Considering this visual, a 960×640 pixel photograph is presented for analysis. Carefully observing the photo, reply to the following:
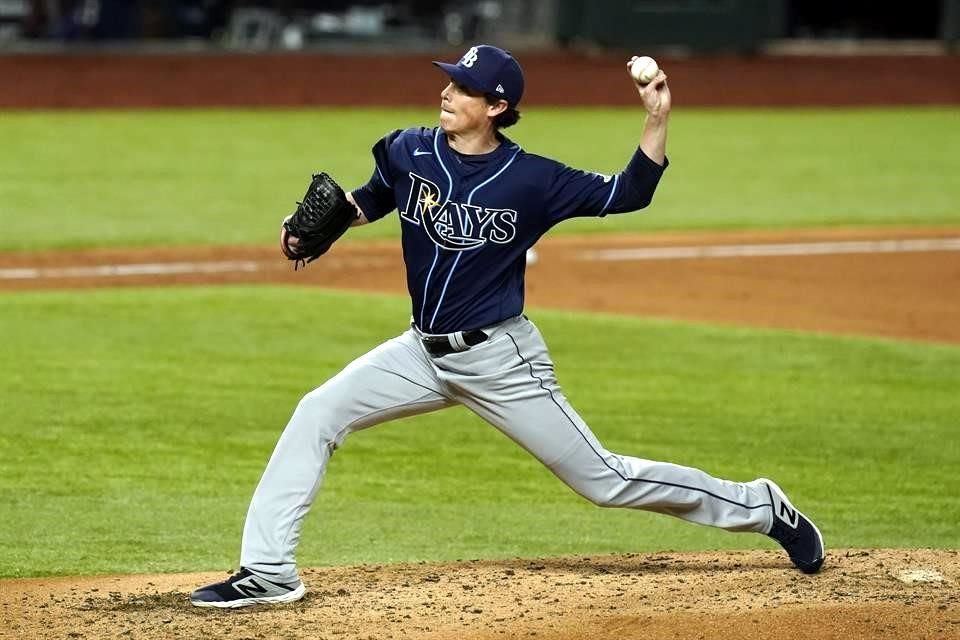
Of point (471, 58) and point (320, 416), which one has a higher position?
point (471, 58)

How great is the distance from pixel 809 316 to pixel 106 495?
5.99 metres

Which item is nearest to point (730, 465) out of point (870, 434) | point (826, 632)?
point (870, 434)

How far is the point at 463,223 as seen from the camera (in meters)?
4.75

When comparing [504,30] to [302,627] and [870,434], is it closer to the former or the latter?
[870,434]

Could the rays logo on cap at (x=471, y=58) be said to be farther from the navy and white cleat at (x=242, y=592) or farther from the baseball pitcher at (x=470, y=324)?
the navy and white cleat at (x=242, y=592)

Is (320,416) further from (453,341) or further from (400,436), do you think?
(400,436)

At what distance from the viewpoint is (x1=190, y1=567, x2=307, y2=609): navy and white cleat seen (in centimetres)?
472

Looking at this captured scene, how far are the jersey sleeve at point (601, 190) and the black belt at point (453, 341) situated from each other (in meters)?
0.42

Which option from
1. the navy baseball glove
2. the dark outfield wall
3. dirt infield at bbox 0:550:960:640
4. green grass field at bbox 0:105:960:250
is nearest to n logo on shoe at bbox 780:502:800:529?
dirt infield at bbox 0:550:960:640

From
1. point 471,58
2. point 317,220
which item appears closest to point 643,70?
point 471,58

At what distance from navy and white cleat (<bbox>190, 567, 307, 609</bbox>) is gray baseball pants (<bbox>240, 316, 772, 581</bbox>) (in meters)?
0.03

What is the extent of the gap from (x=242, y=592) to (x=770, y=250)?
32.2 ft

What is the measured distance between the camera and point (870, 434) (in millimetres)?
7699

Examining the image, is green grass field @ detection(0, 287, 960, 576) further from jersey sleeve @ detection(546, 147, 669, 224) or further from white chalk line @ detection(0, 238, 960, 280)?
jersey sleeve @ detection(546, 147, 669, 224)
